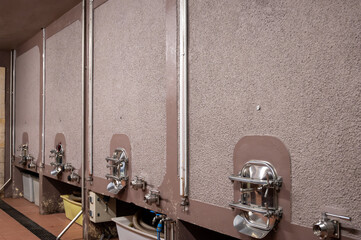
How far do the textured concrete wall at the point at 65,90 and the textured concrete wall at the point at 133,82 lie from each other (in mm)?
460

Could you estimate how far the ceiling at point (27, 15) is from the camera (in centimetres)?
405

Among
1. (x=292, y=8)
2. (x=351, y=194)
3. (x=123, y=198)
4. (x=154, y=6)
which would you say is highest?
(x=154, y=6)

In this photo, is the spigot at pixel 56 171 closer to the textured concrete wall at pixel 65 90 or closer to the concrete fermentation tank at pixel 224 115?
the textured concrete wall at pixel 65 90

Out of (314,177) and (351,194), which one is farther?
(314,177)

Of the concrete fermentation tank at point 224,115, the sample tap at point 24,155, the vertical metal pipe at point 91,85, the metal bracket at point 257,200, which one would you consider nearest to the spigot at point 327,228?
the concrete fermentation tank at point 224,115

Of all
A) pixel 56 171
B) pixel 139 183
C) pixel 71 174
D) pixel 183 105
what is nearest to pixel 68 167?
pixel 71 174

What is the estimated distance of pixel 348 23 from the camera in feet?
5.23

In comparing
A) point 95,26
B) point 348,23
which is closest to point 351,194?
point 348,23

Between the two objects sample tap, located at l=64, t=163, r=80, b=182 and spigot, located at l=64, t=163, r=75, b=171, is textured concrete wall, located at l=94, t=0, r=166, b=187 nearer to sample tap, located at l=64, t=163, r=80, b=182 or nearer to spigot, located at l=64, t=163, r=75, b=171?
sample tap, located at l=64, t=163, r=80, b=182

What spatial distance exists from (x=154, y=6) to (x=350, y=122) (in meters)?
1.73

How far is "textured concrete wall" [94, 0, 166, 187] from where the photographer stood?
275 cm

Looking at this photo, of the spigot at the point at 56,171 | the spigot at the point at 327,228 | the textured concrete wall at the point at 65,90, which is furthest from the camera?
the spigot at the point at 56,171

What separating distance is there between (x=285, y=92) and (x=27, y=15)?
3605 mm

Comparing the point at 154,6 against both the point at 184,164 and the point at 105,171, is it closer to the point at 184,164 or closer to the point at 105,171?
the point at 184,164
